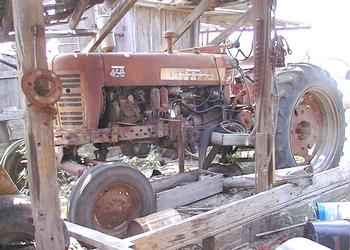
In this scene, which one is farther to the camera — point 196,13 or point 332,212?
point 196,13

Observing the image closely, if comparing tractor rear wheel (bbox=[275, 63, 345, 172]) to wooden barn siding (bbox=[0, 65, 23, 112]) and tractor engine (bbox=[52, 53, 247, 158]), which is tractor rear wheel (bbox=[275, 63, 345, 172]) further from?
wooden barn siding (bbox=[0, 65, 23, 112])

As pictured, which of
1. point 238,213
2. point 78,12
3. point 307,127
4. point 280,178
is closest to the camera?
point 238,213

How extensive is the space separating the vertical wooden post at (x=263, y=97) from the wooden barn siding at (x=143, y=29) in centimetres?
510

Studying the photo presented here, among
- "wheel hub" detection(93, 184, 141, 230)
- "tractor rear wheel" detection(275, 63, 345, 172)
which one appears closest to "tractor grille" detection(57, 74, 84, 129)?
"wheel hub" detection(93, 184, 141, 230)

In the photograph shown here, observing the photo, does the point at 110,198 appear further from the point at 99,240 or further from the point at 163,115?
the point at 163,115

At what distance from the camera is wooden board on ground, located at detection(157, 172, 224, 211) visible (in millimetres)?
4141

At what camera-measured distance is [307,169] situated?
4.18m

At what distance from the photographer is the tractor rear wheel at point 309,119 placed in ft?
16.5

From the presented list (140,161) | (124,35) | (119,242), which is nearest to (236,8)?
(124,35)

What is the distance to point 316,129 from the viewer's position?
562cm

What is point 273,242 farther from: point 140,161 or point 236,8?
point 236,8

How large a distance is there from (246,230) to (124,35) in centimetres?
588

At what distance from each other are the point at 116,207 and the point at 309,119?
2790mm

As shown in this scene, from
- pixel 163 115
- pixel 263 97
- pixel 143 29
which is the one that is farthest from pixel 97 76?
pixel 143 29
